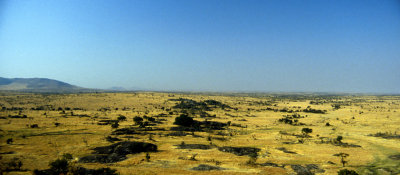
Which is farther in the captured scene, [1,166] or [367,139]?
[367,139]

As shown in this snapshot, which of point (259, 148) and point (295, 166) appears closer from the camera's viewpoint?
point (295, 166)

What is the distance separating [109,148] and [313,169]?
2145 cm

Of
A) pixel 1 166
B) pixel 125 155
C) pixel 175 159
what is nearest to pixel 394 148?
pixel 175 159

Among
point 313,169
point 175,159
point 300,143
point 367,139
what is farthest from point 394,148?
A: point 175,159

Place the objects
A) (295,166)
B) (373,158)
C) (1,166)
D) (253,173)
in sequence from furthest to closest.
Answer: (373,158) < (295,166) < (253,173) < (1,166)

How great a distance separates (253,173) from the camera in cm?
1705

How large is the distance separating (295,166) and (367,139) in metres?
19.7

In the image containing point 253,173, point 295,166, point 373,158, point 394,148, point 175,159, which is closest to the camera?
point 253,173

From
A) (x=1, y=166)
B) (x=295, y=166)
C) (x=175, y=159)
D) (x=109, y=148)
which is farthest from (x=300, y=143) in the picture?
(x=1, y=166)

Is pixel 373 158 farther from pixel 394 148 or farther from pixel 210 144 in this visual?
pixel 210 144

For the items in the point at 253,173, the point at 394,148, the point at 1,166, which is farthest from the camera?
the point at 394,148

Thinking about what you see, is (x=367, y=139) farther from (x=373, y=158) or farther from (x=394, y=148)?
(x=373, y=158)

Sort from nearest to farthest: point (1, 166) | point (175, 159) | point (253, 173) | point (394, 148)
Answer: point (1, 166), point (253, 173), point (175, 159), point (394, 148)

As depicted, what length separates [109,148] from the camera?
22469mm
